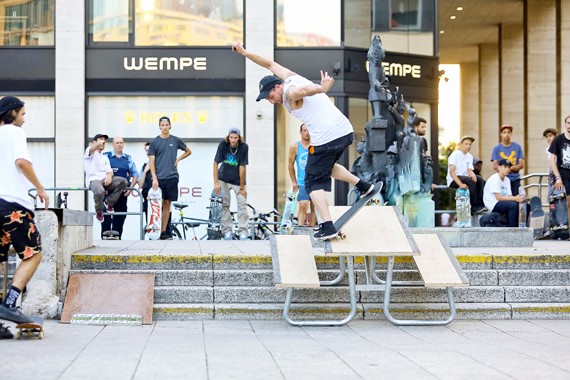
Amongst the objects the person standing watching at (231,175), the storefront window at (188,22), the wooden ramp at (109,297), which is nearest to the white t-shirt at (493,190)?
the person standing watching at (231,175)

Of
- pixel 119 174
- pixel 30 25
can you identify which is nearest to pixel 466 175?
pixel 119 174

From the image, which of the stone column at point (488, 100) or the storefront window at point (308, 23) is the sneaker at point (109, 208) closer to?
the storefront window at point (308, 23)

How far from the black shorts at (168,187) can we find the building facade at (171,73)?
674cm

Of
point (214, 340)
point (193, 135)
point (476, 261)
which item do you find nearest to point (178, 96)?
point (193, 135)

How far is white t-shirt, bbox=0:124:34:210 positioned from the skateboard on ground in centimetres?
883

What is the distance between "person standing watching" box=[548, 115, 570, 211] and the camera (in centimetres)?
1731

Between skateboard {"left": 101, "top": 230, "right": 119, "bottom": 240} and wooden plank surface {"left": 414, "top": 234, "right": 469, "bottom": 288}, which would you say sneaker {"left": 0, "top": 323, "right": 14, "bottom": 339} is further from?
skateboard {"left": 101, "top": 230, "right": 119, "bottom": 240}

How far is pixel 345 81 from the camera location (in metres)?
25.2

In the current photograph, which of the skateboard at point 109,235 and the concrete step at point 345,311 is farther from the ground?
the skateboard at point 109,235

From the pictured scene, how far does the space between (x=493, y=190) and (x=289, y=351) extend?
11241 millimetres

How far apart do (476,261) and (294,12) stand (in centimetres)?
1432

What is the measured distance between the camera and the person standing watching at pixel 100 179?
1748cm

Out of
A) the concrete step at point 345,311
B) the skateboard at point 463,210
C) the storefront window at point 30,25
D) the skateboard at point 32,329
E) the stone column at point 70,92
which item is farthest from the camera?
the storefront window at point 30,25

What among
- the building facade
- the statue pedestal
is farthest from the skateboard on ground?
the building facade
